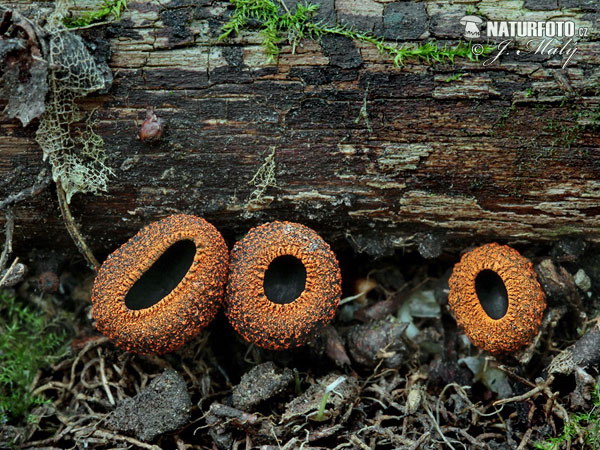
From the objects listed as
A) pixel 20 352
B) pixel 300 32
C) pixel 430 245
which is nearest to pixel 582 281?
pixel 430 245

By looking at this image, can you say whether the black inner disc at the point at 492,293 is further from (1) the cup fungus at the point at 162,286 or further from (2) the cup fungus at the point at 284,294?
(1) the cup fungus at the point at 162,286

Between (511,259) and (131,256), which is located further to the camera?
(511,259)

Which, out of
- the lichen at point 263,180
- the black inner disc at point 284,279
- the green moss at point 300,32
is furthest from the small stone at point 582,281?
the lichen at point 263,180

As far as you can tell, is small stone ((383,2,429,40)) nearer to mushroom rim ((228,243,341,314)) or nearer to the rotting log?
the rotting log

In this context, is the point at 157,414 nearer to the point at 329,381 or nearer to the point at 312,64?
the point at 329,381

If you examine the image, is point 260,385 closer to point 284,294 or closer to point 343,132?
point 284,294

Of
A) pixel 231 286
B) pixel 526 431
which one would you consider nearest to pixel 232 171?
pixel 231 286
